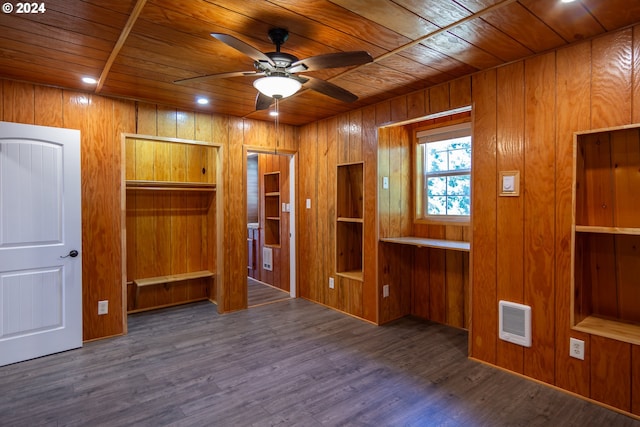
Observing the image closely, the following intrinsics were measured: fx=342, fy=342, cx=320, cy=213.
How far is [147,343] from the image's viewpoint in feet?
11.1

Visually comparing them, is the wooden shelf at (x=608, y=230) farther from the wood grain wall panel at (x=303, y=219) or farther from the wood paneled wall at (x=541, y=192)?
the wood grain wall panel at (x=303, y=219)

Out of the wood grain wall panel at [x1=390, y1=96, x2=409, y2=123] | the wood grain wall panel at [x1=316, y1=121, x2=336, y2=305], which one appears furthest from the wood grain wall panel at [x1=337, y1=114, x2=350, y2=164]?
the wood grain wall panel at [x1=390, y1=96, x2=409, y2=123]

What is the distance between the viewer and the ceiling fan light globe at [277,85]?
2.21m

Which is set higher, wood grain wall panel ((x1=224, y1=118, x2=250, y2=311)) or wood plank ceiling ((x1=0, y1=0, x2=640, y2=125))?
wood plank ceiling ((x1=0, y1=0, x2=640, y2=125))

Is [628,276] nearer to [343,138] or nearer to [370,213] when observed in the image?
[370,213]

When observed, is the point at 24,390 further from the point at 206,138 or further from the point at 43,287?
the point at 206,138

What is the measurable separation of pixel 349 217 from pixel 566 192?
8.05 feet

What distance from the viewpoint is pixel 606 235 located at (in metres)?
2.47

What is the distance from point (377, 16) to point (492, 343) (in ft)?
8.66

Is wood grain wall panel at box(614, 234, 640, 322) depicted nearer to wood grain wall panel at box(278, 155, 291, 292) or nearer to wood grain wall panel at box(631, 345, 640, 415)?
wood grain wall panel at box(631, 345, 640, 415)

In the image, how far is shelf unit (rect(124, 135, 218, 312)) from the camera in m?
4.36

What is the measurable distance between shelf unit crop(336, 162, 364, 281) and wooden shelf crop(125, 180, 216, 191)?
1.70 meters

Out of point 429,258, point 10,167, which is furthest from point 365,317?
point 10,167

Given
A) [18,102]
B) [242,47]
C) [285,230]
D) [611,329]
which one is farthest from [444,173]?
[18,102]
